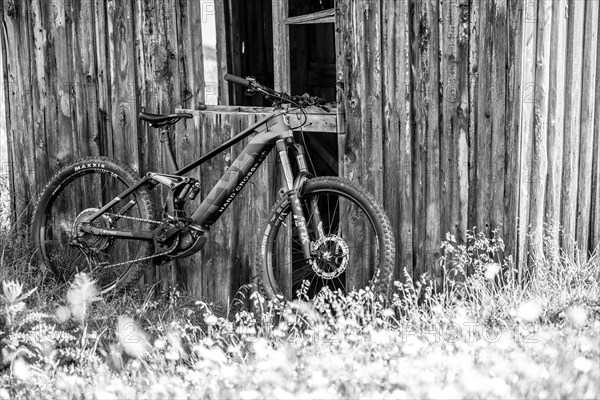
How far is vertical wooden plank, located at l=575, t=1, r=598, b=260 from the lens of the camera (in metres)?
5.57

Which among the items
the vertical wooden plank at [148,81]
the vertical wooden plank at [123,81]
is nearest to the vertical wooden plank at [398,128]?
the vertical wooden plank at [148,81]

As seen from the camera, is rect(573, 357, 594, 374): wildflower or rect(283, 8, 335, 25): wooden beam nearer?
rect(573, 357, 594, 374): wildflower

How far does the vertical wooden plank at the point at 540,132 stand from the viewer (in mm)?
5188

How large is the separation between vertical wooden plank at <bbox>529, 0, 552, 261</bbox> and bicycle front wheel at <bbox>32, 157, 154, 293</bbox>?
236 centimetres

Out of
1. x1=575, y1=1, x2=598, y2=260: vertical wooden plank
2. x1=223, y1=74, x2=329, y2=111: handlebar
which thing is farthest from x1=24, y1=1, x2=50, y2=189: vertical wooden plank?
x1=575, y1=1, x2=598, y2=260: vertical wooden plank

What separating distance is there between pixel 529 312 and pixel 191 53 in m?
2.85

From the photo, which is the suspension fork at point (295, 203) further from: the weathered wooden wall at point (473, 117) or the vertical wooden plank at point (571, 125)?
the vertical wooden plank at point (571, 125)

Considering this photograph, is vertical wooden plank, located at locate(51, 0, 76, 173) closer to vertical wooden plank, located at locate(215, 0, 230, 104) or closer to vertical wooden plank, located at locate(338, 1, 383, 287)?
vertical wooden plank, located at locate(215, 0, 230, 104)

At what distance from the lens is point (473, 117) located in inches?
211

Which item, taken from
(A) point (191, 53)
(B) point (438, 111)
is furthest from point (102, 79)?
(B) point (438, 111)

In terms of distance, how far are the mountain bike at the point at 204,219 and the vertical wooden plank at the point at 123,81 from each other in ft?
0.75

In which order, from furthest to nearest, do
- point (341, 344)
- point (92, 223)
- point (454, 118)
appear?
point (92, 223) < point (454, 118) < point (341, 344)

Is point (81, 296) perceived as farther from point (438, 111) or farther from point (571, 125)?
point (571, 125)

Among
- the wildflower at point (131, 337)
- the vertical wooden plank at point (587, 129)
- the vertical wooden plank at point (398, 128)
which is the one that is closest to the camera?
the wildflower at point (131, 337)
